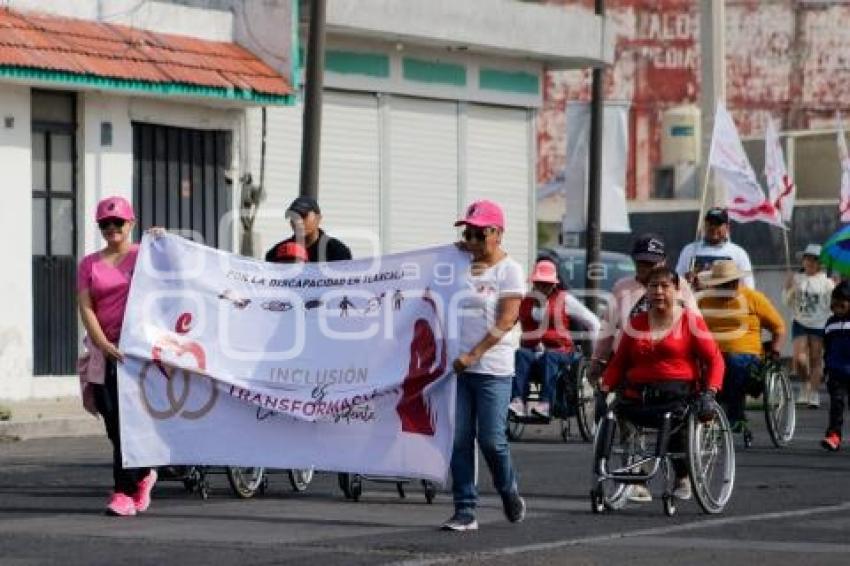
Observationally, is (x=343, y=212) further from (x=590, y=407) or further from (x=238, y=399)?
(x=238, y=399)

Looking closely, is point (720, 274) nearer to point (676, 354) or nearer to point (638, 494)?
point (638, 494)

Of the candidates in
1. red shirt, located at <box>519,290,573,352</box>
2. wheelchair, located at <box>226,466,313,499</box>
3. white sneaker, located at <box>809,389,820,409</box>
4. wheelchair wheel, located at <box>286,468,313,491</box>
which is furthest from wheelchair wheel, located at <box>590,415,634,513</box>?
white sneaker, located at <box>809,389,820,409</box>

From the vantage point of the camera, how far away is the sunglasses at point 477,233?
46.0 ft

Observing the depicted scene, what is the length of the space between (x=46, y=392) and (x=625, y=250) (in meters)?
30.1

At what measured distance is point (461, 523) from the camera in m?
13.9

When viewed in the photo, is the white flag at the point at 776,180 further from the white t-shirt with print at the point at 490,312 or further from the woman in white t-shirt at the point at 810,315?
the white t-shirt with print at the point at 490,312

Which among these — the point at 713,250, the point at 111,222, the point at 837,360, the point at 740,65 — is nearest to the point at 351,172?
the point at 837,360

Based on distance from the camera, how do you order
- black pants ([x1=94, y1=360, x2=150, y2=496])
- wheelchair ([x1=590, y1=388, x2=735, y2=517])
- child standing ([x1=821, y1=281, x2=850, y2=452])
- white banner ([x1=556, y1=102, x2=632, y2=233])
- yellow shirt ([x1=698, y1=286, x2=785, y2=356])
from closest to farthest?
wheelchair ([x1=590, y1=388, x2=735, y2=517]) → black pants ([x1=94, y1=360, x2=150, y2=496]) → yellow shirt ([x1=698, y1=286, x2=785, y2=356]) → child standing ([x1=821, y1=281, x2=850, y2=452]) → white banner ([x1=556, y1=102, x2=632, y2=233])

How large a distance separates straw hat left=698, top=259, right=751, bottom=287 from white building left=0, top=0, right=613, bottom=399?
886cm

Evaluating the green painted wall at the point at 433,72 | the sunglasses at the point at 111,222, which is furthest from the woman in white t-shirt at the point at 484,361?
the green painted wall at the point at 433,72

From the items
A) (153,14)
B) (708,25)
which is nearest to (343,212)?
(153,14)

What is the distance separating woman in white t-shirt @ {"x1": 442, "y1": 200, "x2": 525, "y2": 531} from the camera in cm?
1401

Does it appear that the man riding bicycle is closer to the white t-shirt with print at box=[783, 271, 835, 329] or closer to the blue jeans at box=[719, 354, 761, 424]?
the blue jeans at box=[719, 354, 761, 424]

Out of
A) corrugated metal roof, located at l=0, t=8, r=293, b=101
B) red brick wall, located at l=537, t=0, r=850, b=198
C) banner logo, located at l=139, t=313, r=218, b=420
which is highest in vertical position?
red brick wall, located at l=537, t=0, r=850, b=198
